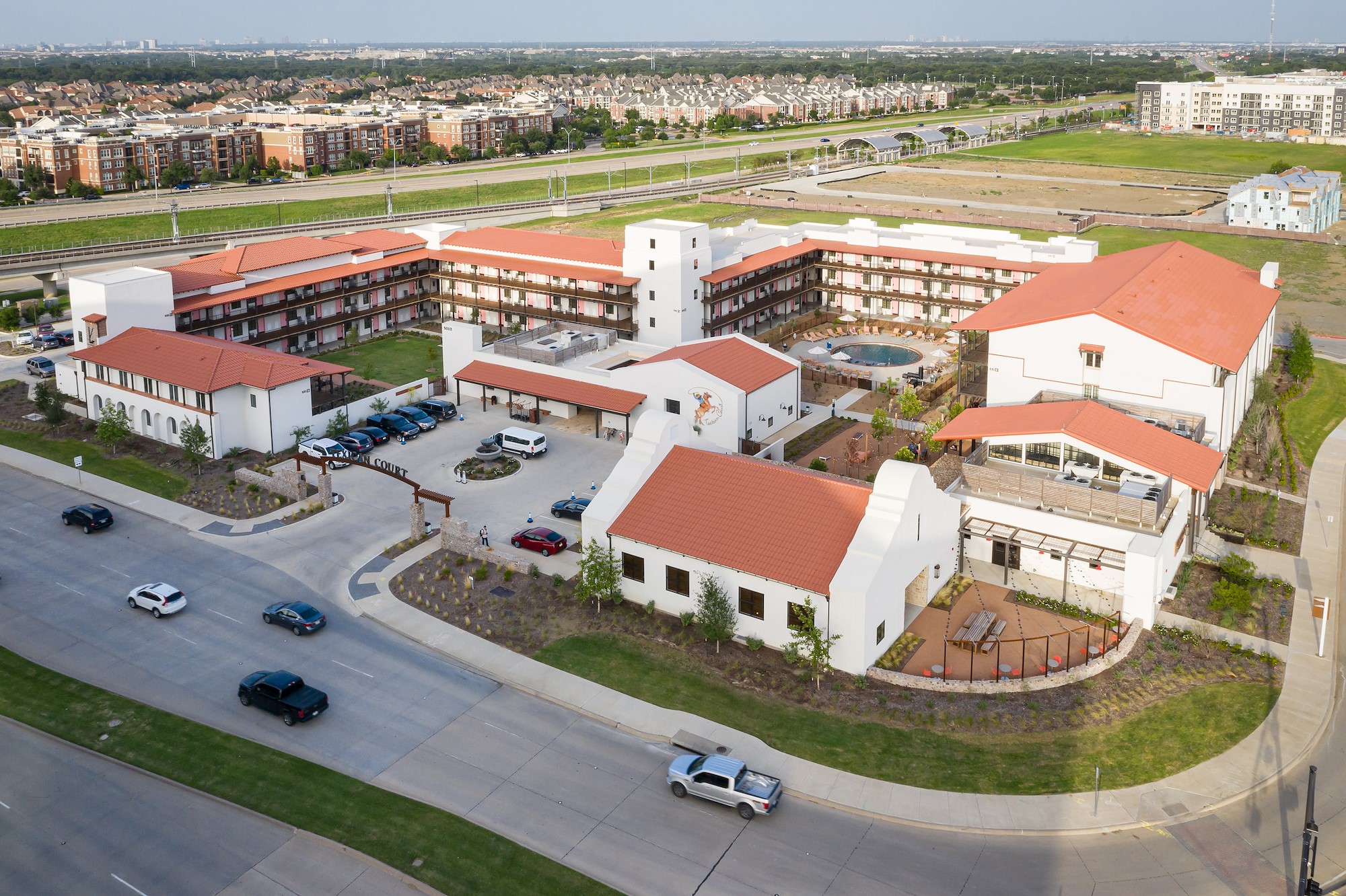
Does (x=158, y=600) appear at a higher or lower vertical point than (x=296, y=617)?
higher

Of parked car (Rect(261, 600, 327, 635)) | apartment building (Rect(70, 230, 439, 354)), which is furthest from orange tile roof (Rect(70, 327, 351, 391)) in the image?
parked car (Rect(261, 600, 327, 635))

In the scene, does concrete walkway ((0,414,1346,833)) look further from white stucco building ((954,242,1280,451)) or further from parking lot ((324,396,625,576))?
white stucco building ((954,242,1280,451))

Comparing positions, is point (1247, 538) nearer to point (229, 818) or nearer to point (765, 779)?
point (765, 779)

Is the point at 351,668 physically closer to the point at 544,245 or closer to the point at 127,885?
the point at 127,885

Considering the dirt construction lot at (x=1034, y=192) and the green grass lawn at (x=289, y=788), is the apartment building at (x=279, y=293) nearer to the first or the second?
the green grass lawn at (x=289, y=788)

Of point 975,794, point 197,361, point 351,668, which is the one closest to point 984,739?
point 975,794

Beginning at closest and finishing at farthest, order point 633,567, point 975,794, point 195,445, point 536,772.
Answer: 1. point 975,794
2. point 536,772
3. point 633,567
4. point 195,445
